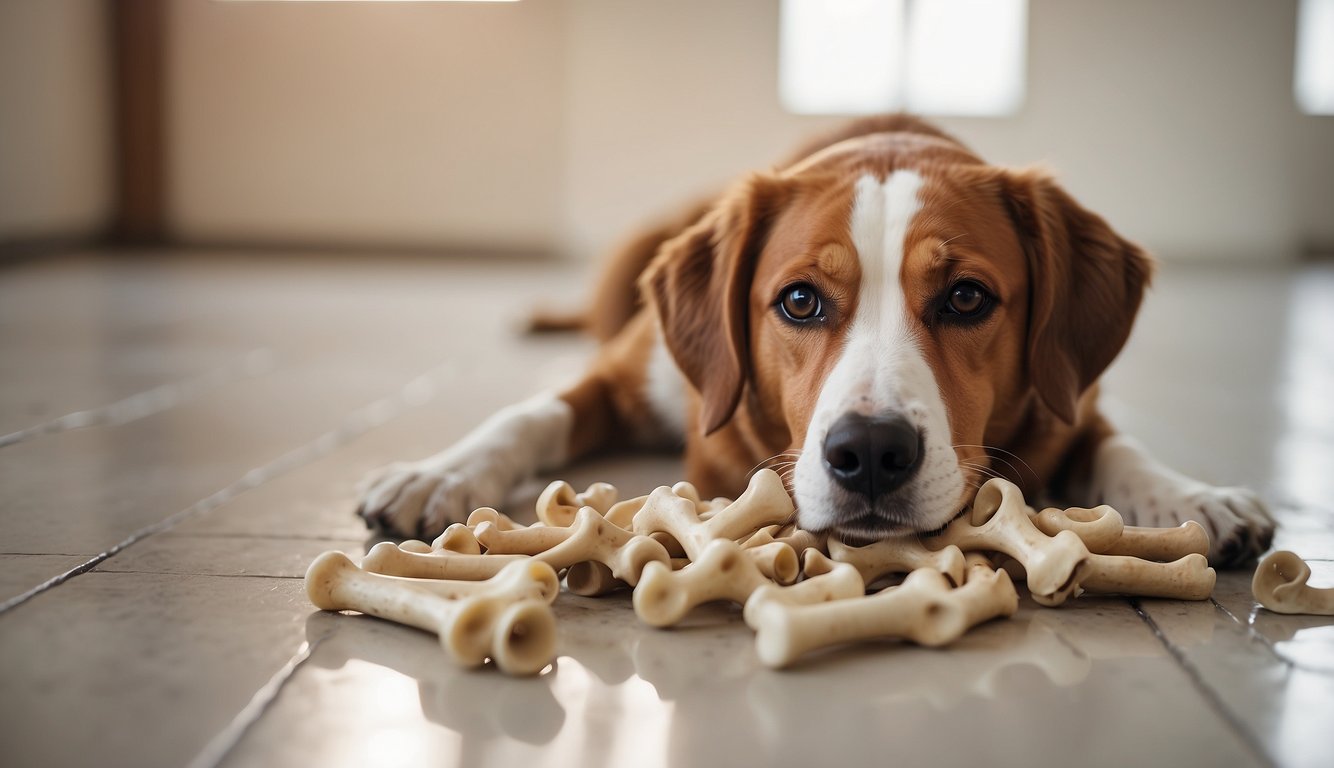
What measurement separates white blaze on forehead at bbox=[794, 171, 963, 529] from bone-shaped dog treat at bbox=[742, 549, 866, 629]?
0.17 metres

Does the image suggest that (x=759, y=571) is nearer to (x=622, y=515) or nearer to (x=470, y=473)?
(x=622, y=515)

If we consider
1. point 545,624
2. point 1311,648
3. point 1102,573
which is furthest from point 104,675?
point 1311,648

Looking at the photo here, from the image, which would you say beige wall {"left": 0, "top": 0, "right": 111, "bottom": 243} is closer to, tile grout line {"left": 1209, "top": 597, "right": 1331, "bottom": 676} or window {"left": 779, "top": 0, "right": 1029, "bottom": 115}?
window {"left": 779, "top": 0, "right": 1029, "bottom": 115}

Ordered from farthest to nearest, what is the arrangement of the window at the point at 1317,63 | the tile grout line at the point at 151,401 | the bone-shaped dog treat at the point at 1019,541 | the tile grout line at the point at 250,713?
the window at the point at 1317,63, the tile grout line at the point at 151,401, the bone-shaped dog treat at the point at 1019,541, the tile grout line at the point at 250,713

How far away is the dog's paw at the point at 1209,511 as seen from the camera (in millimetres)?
2146

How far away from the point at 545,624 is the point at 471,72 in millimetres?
8611

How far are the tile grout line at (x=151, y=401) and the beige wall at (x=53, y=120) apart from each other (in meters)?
4.41

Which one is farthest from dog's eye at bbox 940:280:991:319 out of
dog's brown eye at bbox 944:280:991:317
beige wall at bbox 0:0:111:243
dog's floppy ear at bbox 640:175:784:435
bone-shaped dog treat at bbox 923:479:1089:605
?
beige wall at bbox 0:0:111:243

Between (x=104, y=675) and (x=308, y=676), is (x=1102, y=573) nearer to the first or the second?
(x=308, y=676)

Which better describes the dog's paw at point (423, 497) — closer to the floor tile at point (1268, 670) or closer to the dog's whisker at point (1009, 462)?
the dog's whisker at point (1009, 462)

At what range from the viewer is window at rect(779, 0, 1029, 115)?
9867 mm

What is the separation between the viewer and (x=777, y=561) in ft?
6.09

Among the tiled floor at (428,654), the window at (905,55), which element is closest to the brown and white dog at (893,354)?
the tiled floor at (428,654)

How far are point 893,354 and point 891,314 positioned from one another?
4.5 inches
